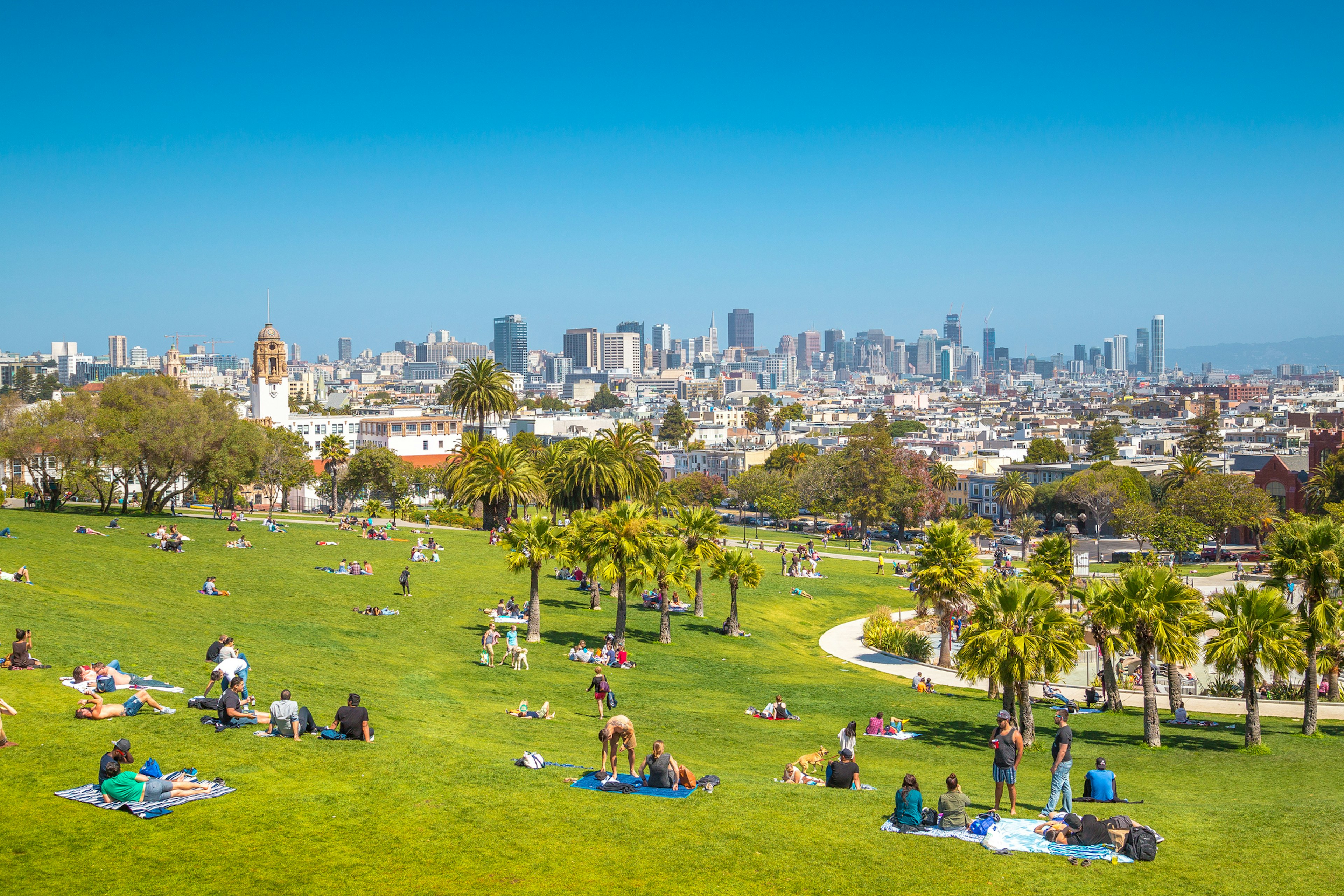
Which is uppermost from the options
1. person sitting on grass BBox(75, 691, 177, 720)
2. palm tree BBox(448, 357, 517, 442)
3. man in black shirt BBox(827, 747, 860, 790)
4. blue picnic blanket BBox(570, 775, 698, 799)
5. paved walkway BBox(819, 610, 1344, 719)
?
palm tree BBox(448, 357, 517, 442)

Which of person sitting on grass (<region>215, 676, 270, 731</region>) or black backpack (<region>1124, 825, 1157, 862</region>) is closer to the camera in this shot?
black backpack (<region>1124, 825, 1157, 862</region>)

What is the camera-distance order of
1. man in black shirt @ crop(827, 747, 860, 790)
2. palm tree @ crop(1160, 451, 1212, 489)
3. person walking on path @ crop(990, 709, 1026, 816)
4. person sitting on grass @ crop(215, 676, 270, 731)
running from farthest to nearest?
palm tree @ crop(1160, 451, 1212, 489)
person sitting on grass @ crop(215, 676, 270, 731)
man in black shirt @ crop(827, 747, 860, 790)
person walking on path @ crop(990, 709, 1026, 816)

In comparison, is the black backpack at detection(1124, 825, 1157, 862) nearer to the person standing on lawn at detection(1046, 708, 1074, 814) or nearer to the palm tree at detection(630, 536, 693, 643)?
the person standing on lawn at detection(1046, 708, 1074, 814)

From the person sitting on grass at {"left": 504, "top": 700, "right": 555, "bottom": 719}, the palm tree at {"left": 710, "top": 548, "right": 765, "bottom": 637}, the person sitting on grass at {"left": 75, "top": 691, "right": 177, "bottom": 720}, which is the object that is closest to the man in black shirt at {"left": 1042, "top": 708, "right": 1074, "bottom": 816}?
the person sitting on grass at {"left": 504, "top": 700, "right": 555, "bottom": 719}

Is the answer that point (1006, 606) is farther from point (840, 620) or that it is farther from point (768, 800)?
point (840, 620)

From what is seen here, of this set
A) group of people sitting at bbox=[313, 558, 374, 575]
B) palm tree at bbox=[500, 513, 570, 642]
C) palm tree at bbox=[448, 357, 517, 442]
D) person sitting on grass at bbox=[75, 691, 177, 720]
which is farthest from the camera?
palm tree at bbox=[448, 357, 517, 442]

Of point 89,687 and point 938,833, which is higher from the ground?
point 89,687

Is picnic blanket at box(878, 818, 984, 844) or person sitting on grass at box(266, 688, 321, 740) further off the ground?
person sitting on grass at box(266, 688, 321, 740)

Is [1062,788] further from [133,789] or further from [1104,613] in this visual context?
[133,789]

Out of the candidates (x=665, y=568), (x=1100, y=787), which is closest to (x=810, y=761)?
(x=1100, y=787)
